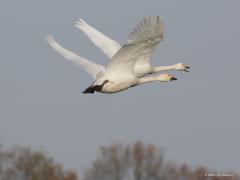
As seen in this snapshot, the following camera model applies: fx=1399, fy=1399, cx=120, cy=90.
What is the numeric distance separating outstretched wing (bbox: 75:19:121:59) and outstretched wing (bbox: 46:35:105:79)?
1594 millimetres

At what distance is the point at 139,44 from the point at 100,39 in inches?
201

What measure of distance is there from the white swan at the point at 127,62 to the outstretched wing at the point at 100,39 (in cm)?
174

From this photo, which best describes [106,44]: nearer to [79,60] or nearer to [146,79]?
[79,60]

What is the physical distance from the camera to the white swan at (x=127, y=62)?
2881cm

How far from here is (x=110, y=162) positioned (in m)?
47.1

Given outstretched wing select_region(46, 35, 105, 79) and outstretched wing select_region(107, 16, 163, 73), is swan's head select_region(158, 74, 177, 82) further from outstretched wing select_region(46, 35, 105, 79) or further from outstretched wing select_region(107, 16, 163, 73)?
outstretched wing select_region(46, 35, 105, 79)

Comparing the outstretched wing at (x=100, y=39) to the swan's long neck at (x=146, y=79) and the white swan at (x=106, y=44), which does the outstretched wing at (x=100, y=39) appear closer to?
the white swan at (x=106, y=44)

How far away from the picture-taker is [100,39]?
34.5 m

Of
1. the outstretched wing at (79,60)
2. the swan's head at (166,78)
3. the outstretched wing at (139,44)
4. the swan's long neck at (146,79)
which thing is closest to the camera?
the outstretched wing at (139,44)

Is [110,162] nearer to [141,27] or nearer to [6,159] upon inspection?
[6,159]

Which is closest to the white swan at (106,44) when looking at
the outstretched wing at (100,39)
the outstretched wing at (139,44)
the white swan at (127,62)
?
the outstretched wing at (100,39)

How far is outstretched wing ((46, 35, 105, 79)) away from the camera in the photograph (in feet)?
104

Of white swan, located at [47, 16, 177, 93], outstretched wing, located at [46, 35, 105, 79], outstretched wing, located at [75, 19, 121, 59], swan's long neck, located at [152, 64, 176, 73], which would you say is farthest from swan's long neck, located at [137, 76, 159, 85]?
outstretched wing, located at [75, 19, 121, 59]

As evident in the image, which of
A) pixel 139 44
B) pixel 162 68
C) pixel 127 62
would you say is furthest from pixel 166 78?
pixel 139 44
